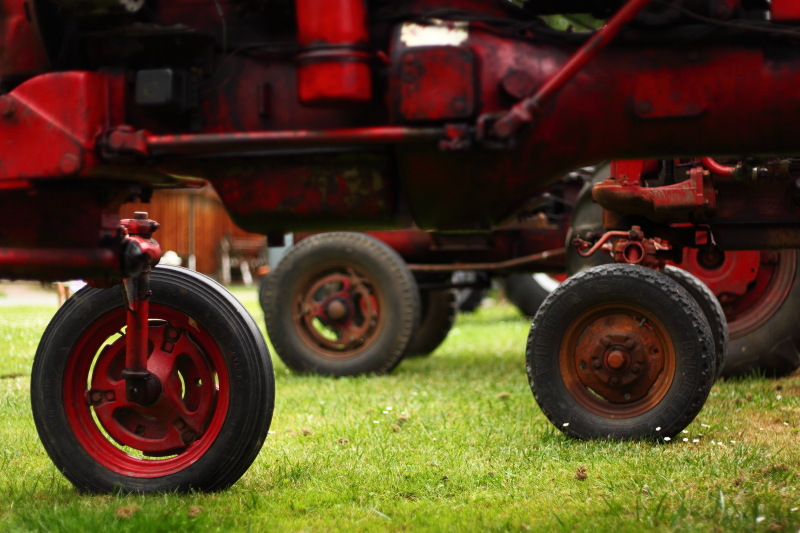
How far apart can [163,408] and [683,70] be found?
207cm

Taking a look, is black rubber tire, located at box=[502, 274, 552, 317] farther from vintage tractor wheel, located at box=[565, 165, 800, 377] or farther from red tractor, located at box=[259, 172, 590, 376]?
vintage tractor wheel, located at box=[565, 165, 800, 377]

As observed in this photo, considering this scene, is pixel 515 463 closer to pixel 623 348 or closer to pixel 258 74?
pixel 623 348

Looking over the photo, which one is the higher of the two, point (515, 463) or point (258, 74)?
point (258, 74)

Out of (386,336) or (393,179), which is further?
(386,336)

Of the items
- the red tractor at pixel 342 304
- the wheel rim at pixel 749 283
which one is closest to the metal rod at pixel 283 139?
the wheel rim at pixel 749 283

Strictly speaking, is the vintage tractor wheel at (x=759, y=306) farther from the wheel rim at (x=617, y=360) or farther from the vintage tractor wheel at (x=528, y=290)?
the vintage tractor wheel at (x=528, y=290)

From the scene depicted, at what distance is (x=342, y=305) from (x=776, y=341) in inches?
121

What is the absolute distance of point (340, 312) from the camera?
797 centimetres

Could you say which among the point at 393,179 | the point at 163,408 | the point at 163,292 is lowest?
the point at 163,408

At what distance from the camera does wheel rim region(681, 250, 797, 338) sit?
22.5 ft

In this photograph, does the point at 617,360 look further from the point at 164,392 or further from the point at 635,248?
the point at 164,392

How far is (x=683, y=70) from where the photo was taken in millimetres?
2652

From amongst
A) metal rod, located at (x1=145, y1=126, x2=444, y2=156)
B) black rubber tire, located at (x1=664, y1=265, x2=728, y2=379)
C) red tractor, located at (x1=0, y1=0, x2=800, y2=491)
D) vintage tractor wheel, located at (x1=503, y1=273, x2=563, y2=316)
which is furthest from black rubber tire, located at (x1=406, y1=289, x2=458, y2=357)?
metal rod, located at (x1=145, y1=126, x2=444, y2=156)

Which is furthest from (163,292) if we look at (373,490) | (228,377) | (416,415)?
(416,415)
